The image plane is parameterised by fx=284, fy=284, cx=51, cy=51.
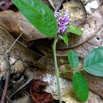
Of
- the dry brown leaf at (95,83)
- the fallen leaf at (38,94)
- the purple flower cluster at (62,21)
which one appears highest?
the purple flower cluster at (62,21)

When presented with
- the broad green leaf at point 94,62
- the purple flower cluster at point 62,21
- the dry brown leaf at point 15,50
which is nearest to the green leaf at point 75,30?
the purple flower cluster at point 62,21

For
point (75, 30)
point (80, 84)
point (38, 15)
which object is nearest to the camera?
point (38, 15)

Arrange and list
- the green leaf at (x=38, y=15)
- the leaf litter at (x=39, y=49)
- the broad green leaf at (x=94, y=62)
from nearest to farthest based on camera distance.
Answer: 1. the green leaf at (x=38, y=15)
2. the broad green leaf at (x=94, y=62)
3. the leaf litter at (x=39, y=49)

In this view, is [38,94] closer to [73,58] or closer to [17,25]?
[73,58]

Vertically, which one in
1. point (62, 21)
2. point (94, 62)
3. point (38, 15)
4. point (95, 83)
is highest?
point (38, 15)

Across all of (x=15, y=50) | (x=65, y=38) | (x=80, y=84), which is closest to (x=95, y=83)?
(x=80, y=84)

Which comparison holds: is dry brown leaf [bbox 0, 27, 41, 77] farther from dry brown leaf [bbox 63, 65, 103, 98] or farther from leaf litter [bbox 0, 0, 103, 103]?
dry brown leaf [bbox 63, 65, 103, 98]

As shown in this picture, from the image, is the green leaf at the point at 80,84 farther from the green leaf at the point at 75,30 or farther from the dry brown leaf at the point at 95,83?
the green leaf at the point at 75,30
